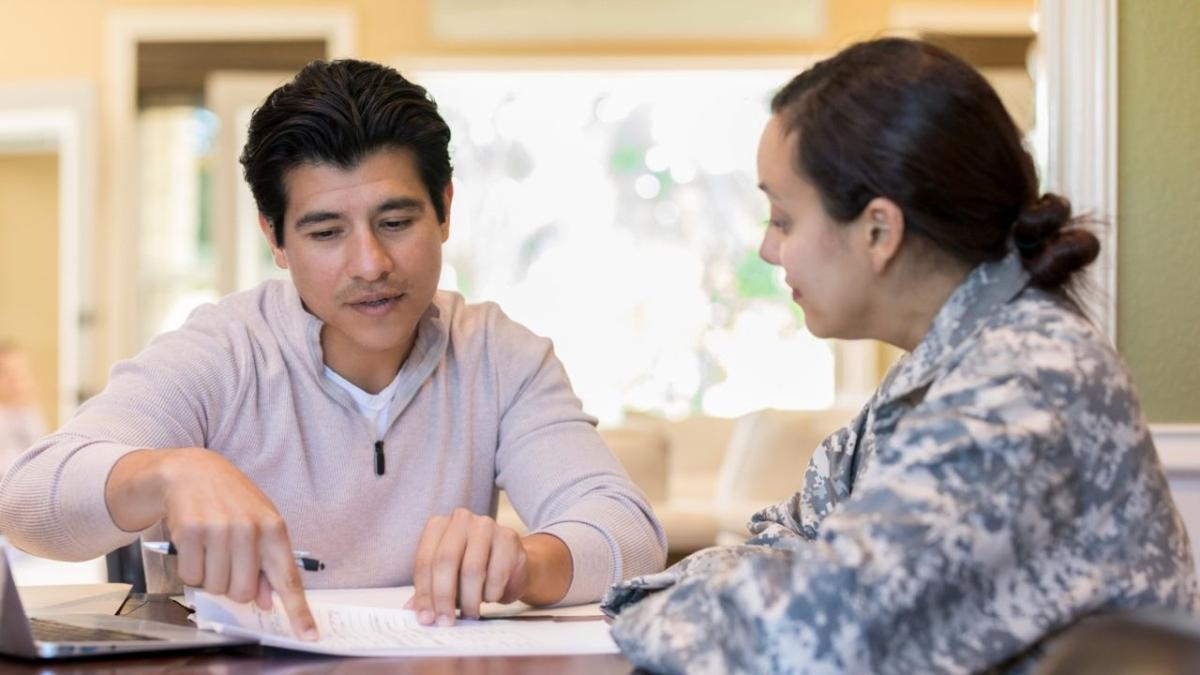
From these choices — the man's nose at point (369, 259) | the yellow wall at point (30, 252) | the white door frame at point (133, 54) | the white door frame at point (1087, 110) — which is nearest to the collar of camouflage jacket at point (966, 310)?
the man's nose at point (369, 259)

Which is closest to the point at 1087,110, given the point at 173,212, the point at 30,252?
the point at 173,212

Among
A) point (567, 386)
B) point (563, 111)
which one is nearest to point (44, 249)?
point (563, 111)

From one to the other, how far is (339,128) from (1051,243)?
80 cm

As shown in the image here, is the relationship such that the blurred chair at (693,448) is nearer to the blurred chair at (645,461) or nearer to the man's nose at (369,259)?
the blurred chair at (645,461)

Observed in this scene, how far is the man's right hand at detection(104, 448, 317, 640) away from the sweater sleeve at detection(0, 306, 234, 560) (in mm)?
198

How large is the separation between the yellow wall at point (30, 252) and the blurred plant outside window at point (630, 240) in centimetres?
301

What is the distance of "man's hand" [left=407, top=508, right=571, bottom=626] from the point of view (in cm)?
126

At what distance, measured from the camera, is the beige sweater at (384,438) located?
1.55 metres

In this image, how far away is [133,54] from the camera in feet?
23.9

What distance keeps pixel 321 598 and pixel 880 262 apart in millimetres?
640

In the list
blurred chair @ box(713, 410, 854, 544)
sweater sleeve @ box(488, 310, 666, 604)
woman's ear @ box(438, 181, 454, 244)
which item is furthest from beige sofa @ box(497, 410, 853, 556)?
woman's ear @ box(438, 181, 454, 244)

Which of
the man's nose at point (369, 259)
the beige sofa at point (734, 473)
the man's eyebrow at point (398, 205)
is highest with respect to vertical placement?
the man's eyebrow at point (398, 205)

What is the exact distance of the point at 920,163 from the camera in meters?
1.06

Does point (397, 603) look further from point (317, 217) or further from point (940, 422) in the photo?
point (940, 422)
